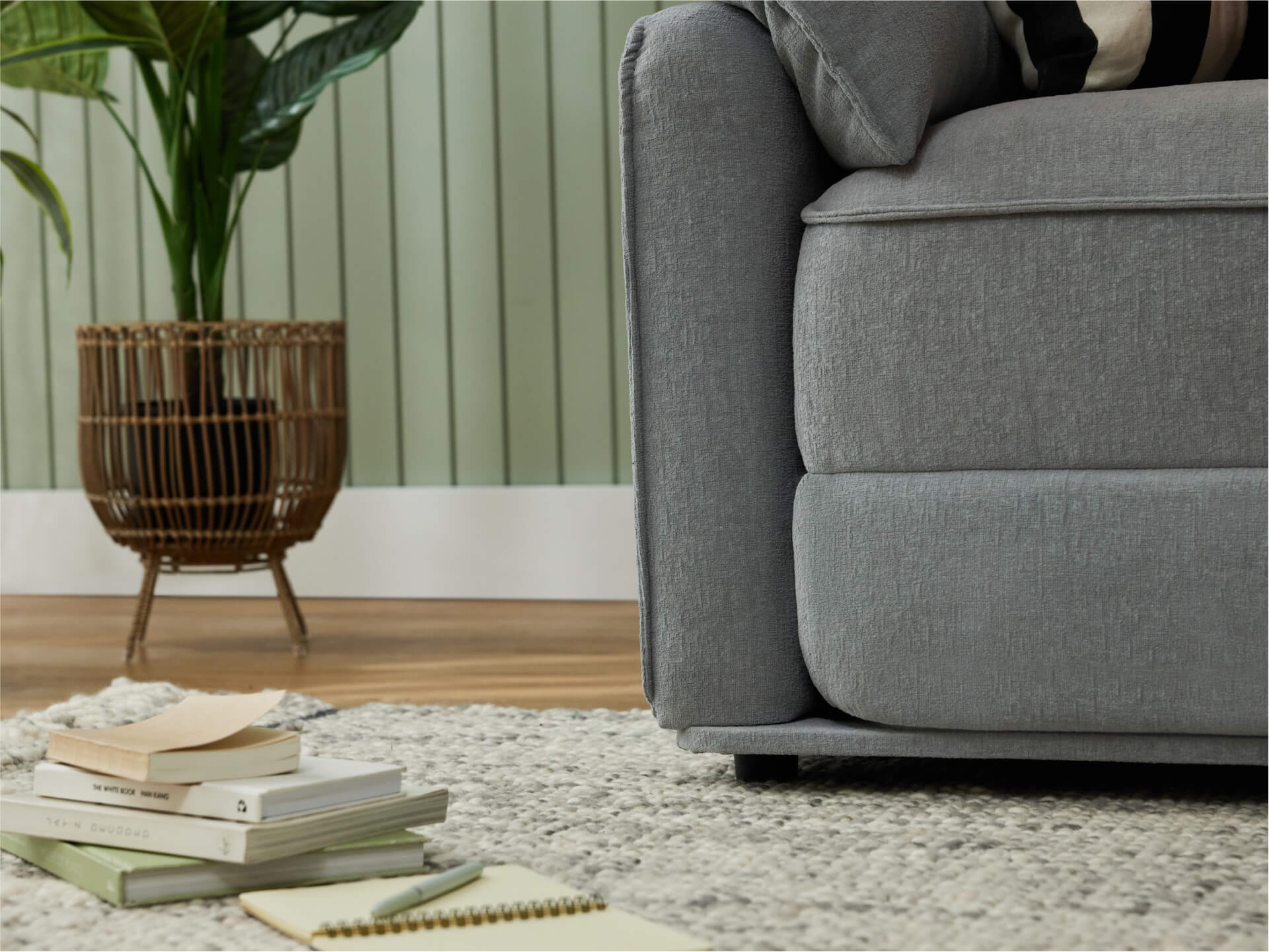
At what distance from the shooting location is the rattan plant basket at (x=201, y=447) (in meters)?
2.05

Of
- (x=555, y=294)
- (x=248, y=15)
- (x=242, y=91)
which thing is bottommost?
(x=555, y=294)

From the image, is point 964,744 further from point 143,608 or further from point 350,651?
point 143,608

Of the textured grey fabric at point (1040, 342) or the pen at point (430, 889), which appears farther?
the textured grey fabric at point (1040, 342)

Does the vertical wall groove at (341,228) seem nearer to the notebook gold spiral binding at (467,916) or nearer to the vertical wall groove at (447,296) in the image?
the vertical wall groove at (447,296)

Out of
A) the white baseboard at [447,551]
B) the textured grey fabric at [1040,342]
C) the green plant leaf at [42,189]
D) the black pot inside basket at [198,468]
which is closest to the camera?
the textured grey fabric at [1040,342]

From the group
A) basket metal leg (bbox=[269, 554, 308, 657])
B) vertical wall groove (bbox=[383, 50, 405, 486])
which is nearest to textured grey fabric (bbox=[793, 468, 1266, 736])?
basket metal leg (bbox=[269, 554, 308, 657])

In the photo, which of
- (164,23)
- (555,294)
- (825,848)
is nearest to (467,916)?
(825,848)

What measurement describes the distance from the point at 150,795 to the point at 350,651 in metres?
1.19

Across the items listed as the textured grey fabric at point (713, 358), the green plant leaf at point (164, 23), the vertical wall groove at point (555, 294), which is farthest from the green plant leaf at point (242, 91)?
the textured grey fabric at point (713, 358)

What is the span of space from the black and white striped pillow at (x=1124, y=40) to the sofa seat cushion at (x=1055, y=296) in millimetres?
174

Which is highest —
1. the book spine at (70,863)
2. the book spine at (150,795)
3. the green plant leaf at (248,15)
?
the green plant leaf at (248,15)

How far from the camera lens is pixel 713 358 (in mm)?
1052

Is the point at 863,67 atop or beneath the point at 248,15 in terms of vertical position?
beneath

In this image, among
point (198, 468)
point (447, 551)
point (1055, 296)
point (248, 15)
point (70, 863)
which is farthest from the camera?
point (447, 551)
